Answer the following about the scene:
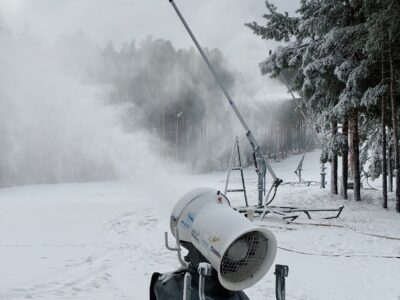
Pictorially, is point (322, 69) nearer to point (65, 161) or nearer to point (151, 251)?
point (151, 251)

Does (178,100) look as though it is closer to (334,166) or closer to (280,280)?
(334,166)

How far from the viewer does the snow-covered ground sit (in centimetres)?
602

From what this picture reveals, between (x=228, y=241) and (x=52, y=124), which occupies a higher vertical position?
(x=52, y=124)

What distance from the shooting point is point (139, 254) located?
8148mm

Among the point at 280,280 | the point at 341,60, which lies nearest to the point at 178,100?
the point at 341,60

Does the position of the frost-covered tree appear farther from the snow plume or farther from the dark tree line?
the dark tree line

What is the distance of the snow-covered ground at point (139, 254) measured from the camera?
19.7 ft

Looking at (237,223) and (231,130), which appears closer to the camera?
(237,223)

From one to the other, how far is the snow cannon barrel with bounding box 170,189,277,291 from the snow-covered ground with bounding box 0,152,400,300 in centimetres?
289

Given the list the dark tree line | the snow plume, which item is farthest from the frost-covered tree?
the dark tree line

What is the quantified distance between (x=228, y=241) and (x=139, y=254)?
5756 millimetres

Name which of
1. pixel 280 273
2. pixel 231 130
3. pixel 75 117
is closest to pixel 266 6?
pixel 280 273

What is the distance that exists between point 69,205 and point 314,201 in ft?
33.2

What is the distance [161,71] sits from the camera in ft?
155
